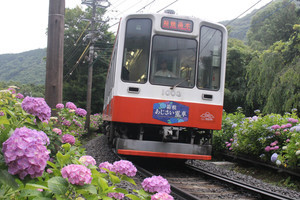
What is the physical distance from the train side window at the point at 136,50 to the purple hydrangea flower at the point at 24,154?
17.1 feet

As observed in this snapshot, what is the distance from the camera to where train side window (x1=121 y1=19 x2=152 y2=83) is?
6508 millimetres

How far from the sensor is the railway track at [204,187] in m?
4.88

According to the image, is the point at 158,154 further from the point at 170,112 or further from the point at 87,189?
the point at 87,189

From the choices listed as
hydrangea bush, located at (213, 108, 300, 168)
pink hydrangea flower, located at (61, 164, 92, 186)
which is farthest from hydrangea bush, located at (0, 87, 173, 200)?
hydrangea bush, located at (213, 108, 300, 168)

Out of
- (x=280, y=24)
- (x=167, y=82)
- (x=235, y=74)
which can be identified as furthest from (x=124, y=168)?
(x=280, y=24)

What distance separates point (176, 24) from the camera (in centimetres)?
667

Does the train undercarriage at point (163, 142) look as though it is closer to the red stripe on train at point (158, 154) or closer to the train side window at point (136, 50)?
the red stripe on train at point (158, 154)

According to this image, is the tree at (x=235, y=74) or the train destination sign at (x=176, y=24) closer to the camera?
the train destination sign at (x=176, y=24)

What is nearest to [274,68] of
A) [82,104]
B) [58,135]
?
[58,135]

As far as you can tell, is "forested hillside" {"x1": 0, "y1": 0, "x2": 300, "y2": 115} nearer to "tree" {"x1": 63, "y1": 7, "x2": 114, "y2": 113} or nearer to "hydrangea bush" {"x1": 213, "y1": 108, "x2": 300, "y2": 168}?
"tree" {"x1": 63, "y1": 7, "x2": 114, "y2": 113}

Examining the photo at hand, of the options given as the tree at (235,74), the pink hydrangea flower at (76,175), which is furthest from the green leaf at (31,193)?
the tree at (235,74)

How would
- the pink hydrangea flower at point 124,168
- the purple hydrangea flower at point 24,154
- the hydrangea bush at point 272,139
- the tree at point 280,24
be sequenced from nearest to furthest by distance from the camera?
the purple hydrangea flower at point 24,154 → the pink hydrangea flower at point 124,168 → the hydrangea bush at point 272,139 → the tree at point 280,24

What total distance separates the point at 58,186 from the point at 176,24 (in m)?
5.60

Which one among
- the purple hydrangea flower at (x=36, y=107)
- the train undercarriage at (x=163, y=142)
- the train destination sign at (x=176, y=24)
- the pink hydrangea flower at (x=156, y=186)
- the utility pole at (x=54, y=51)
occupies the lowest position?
the train undercarriage at (x=163, y=142)
